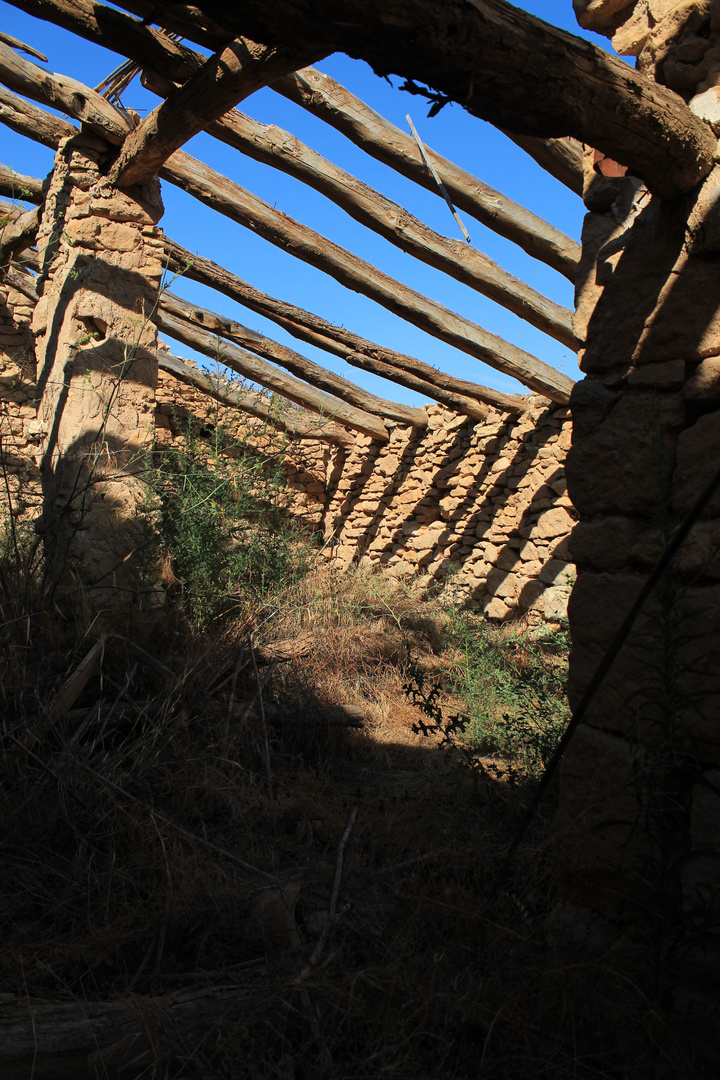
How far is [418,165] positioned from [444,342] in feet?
5.58

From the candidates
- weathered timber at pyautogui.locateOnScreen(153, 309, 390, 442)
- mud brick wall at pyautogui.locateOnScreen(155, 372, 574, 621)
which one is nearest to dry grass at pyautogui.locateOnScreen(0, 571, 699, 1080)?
mud brick wall at pyautogui.locateOnScreen(155, 372, 574, 621)

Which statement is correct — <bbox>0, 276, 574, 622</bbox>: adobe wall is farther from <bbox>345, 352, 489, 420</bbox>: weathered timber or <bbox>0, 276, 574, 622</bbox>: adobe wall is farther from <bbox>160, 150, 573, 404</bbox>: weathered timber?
<bbox>160, 150, 573, 404</bbox>: weathered timber

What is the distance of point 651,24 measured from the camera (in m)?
1.99

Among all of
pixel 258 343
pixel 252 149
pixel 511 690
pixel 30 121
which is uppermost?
pixel 252 149

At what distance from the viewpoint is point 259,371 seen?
24.5ft

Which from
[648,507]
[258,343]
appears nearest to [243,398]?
[258,343]

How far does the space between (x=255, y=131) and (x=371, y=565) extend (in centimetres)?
544

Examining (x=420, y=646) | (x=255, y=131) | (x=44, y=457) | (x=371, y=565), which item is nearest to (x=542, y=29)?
(x=255, y=131)

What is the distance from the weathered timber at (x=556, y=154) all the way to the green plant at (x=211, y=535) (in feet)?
8.55

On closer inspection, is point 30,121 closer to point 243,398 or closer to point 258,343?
point 258,343

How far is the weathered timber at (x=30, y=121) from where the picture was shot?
471 centimetres

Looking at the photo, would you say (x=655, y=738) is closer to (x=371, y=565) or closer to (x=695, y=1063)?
(x=695, y=1063)

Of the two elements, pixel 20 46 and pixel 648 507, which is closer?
pixel 648 507

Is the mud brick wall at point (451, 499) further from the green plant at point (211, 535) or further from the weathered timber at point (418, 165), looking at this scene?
the weathered timber at point (418, 165)
